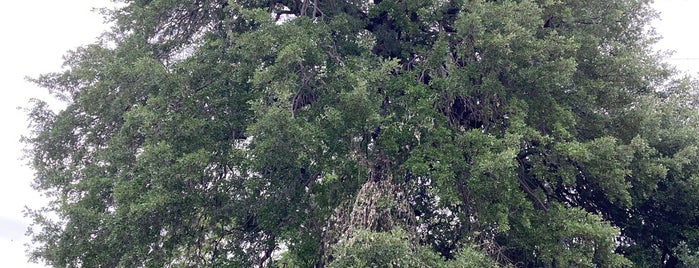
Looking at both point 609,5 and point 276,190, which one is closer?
point 276,190

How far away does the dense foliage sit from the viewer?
6.48 metres

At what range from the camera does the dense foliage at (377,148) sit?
648cm

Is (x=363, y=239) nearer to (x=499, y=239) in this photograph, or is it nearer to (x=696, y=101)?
(x=499, y=239)

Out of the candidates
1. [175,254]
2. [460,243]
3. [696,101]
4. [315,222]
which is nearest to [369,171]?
[315,222]

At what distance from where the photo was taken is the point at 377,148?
736 cm

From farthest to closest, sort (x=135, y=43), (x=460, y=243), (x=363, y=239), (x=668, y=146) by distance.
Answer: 1. (x=135, y=43)
2. (x=668, y=146)
3. (x=460, y=243)
4. (x=363, y=239)

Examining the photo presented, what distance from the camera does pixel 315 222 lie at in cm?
701

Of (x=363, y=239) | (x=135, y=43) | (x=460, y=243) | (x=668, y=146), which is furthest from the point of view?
(x=135, y=43)

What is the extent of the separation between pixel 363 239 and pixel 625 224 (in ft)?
15.1

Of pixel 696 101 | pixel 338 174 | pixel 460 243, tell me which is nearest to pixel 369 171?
pixel 338 174

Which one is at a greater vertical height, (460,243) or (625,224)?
(460,243)

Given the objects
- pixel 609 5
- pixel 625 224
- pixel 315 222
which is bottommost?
pixel 625 224

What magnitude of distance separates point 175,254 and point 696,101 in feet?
27.3

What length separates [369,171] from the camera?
278 inches
